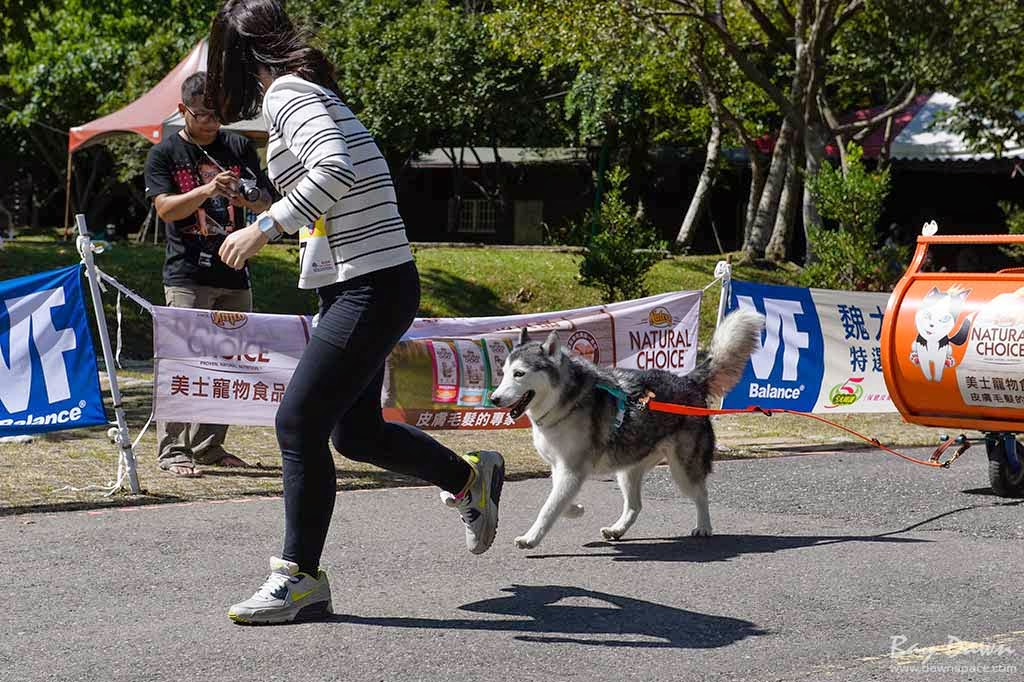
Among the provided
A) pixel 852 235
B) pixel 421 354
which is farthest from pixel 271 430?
pixel 852 235

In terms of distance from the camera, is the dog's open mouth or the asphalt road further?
the dog's open mouth

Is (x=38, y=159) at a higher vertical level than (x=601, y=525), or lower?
higher

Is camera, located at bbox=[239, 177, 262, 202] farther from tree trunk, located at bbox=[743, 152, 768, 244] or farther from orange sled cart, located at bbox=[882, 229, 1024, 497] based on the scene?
tree trunk, located at bbox=[743, 152, 768, 244]

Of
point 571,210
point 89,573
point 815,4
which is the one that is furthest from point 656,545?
point 571,210

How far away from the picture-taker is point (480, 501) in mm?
5059

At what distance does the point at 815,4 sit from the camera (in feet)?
73.7

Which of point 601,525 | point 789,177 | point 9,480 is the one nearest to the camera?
point 601,525

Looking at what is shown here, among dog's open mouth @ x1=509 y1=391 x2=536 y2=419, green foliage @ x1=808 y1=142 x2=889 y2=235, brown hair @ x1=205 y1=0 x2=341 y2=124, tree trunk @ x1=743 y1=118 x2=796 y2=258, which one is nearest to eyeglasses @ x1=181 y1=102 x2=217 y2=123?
dog's open mouth @ x1=509 y1=391 x2=536 y2=419

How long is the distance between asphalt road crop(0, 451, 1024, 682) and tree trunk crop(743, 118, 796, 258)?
1705 centimetres

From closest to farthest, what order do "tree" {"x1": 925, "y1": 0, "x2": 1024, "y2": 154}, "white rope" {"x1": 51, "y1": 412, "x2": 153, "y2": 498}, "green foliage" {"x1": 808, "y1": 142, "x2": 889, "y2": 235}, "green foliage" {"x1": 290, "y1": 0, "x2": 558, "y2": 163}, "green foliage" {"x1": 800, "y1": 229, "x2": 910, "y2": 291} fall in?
"white rope" {"x1": 51, "y1": 412, "x2": 153, "y2": 498}
"green foliage" {"x1": 808, "y1": 142, "x2": 889, "y2": 235}
"green foliage" {"x1": 800, "y1": 229, "x2": 910, "y2": 291}
"tree" {"x1": 925, "y1": 0, "x2": 1024, "y2": 154}
"green foliage" {"x1": 290, "y1": 0, "x2": 558, "y2": 163}

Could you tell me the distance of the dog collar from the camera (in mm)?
6125

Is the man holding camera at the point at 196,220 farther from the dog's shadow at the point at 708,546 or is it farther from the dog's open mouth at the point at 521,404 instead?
the dog's shadow at the point at 708,546

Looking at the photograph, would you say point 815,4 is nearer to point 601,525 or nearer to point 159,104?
point 159,104

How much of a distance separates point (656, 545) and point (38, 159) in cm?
4114
